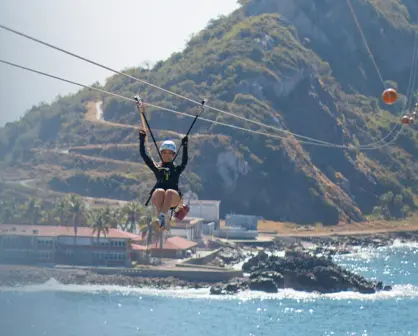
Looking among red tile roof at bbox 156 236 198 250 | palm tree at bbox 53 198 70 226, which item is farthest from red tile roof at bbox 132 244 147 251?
palm tree at bbox 53 198 70 226

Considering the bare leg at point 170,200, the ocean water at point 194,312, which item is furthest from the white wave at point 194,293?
the bare leg at point 170,200

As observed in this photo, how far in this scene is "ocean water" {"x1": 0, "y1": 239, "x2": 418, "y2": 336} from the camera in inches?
3452

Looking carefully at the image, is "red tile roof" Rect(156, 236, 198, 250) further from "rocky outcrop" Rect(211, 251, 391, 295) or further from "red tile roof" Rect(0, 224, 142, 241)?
"rocky outcrop" Rect(211, 251, 391, 295)

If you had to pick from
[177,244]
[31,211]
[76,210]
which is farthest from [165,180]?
[31,211]

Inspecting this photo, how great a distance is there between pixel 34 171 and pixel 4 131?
1549 centimetres

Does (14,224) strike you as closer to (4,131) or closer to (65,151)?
Answer: (4,131)

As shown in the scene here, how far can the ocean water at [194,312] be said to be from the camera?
87.7 m

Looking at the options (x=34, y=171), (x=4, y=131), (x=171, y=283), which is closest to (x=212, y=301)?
(x=171, y=283)

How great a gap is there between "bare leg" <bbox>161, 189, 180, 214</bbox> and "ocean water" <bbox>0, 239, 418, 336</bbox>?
61169mm

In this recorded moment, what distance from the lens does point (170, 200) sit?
24750 millimetres

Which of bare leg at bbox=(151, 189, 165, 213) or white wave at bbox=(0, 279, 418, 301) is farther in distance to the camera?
white wave at bbox=(0, 279, 418, 301)

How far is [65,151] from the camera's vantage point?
630 ft

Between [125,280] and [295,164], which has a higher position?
[295,164]

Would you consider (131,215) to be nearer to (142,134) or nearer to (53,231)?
(53,231)
